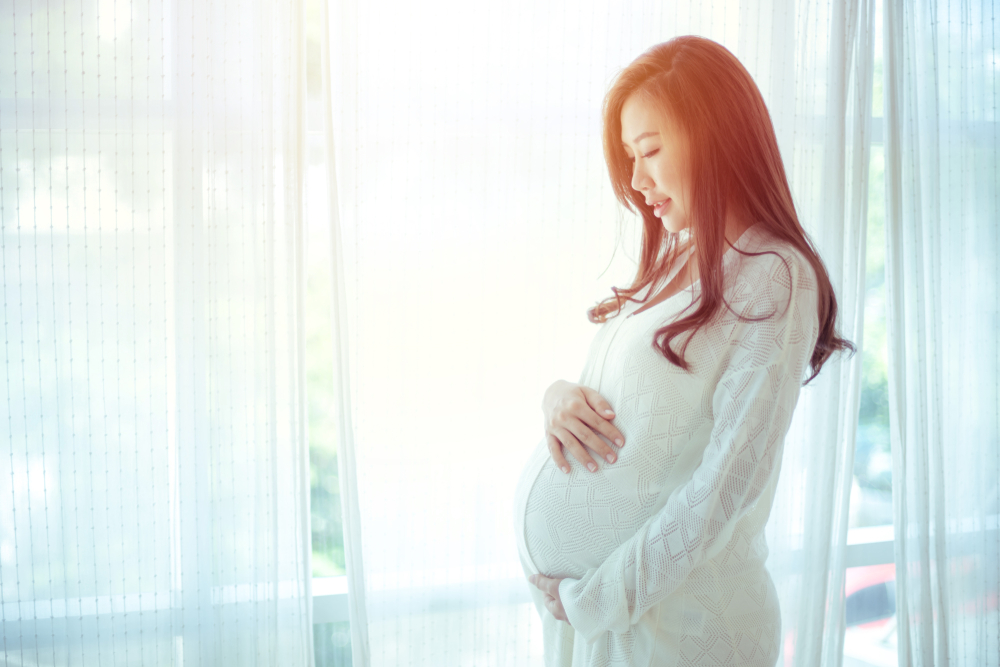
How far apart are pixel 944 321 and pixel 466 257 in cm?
128

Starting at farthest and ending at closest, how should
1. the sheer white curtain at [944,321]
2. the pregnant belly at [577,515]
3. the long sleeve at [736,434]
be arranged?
the sheer white curtain at [944,321] < the pregnant belly at [577,515] < the long sleeve at [736,434]

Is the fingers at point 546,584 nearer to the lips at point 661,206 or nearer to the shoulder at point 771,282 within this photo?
the shoulder at point 771,282

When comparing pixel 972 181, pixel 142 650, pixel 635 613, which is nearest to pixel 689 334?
pixel 635 613

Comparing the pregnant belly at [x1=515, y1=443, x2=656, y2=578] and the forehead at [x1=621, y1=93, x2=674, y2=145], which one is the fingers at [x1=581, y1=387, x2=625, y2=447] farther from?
the forehead at [x1=621, y1=93, x2=674, y2=145]

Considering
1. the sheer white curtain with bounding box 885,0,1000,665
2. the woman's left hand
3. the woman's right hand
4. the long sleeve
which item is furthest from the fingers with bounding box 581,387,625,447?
the sheer white curtain with bounding box 885,0,1000,665

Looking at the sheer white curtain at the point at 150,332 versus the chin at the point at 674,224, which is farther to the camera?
the sheer white curtain at the point at 150,332

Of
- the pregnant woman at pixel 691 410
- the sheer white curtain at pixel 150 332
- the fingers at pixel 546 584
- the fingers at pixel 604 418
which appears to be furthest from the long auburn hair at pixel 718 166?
the sheer white curtain at pixel 150 332

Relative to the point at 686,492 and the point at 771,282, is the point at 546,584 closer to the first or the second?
the point at 686,492

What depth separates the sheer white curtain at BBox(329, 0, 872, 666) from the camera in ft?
4.43

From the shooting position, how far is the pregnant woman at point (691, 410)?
0.83 m

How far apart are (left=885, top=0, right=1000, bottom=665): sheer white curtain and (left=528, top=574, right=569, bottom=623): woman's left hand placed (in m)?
1.14

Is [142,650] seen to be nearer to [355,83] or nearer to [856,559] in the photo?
[355,83]

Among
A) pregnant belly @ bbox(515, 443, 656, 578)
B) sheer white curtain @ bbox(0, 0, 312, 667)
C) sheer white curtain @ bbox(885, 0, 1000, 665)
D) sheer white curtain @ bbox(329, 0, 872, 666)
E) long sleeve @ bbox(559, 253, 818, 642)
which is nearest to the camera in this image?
long sleeve @ bbox(559, 253, 818, 642)

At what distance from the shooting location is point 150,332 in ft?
4.22
